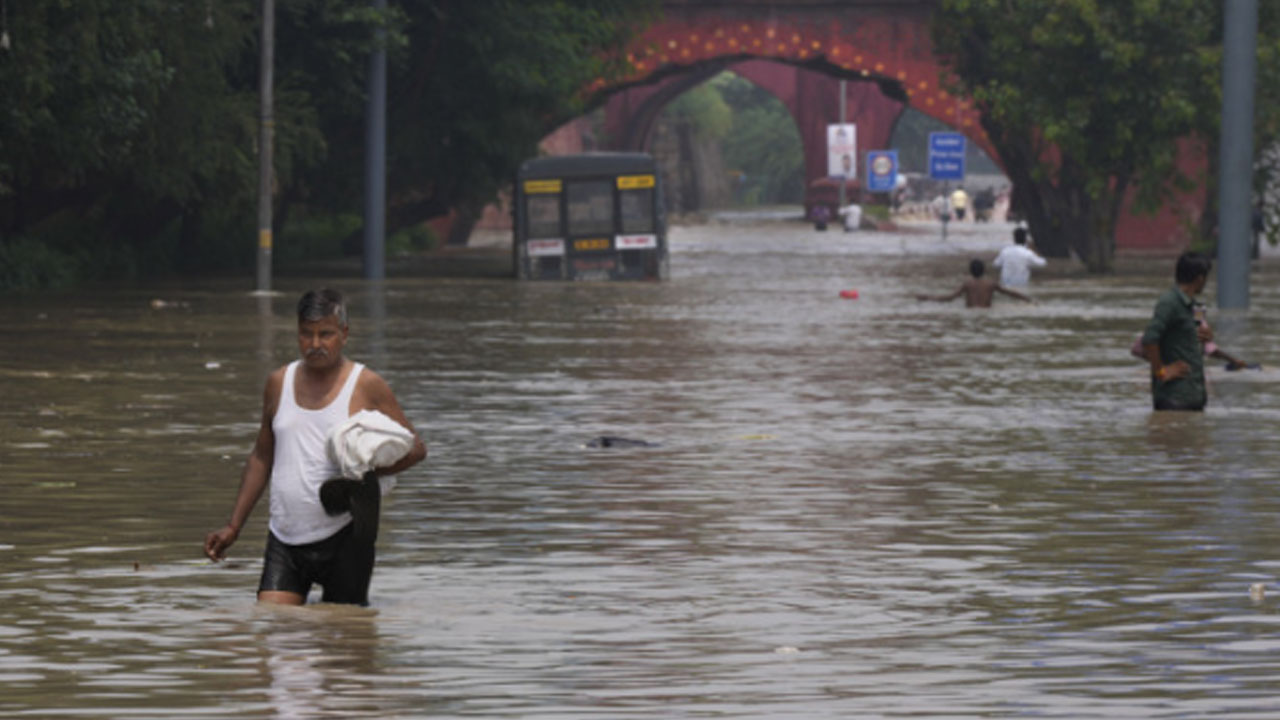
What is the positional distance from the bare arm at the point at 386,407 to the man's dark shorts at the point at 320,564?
1.00ft

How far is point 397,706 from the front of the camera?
27.7ft

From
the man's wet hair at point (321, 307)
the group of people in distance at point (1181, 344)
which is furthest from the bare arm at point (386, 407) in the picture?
the group of people in distance at point (1181, 344)

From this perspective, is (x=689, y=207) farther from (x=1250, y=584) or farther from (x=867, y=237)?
(x=1250, y=584)

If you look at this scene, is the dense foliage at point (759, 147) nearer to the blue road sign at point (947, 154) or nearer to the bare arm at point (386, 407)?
the blue road sign at point (947, 154)

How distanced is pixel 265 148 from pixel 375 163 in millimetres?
8032

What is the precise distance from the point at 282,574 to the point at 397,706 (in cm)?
180

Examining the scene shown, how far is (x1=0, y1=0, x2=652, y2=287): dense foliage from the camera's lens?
126 ft

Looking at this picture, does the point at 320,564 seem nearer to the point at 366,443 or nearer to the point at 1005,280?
the point at 366,443

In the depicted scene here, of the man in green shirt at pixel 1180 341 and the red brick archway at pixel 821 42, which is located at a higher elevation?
the red brick archway at pixel 821 42

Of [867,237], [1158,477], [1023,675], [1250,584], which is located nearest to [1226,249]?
[1158,477]

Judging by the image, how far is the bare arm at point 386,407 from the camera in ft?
32.6

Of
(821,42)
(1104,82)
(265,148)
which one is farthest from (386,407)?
(821,42)

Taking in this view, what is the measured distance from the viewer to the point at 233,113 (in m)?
45.5

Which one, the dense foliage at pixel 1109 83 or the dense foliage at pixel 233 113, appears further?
the dense foliage at pixel 1109 83
